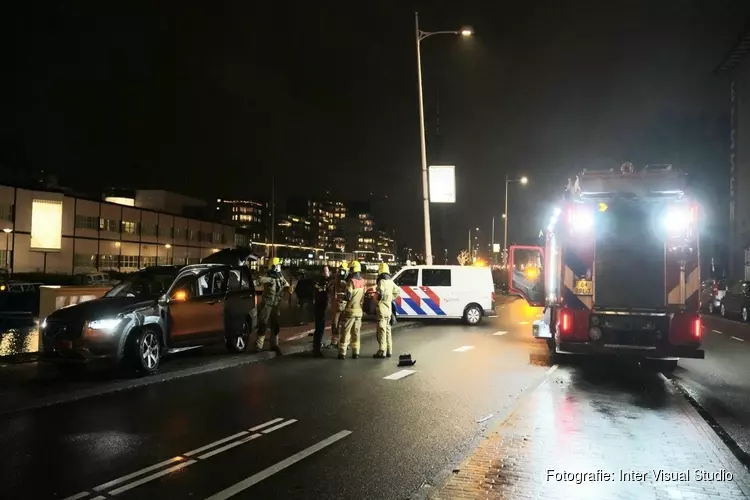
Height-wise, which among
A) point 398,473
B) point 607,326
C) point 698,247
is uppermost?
point 698,247

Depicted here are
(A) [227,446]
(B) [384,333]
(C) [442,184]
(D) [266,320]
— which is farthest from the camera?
(C) [442,184]

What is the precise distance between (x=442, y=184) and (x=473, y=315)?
190 inches

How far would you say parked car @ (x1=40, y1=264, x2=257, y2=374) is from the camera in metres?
9.71

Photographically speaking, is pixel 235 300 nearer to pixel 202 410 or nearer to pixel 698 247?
pixel 202 410

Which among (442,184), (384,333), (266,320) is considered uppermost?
(442,184)

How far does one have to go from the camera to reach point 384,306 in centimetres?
1275

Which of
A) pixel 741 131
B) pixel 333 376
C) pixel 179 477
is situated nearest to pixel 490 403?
pixel 333 376

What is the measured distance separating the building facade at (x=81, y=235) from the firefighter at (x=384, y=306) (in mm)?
31110

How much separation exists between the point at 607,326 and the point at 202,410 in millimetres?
6798

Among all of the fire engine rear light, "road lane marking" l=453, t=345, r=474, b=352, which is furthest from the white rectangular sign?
the fire engine rear light

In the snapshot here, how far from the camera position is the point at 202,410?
8.13 metres

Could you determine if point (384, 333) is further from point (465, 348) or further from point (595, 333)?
point (595, 333)

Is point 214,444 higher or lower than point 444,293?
lower

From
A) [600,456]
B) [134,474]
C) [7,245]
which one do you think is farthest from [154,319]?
[7,245]
